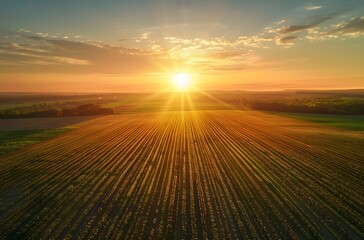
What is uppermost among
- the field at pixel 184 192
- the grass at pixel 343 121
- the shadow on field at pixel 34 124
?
the field at pixel 184 192

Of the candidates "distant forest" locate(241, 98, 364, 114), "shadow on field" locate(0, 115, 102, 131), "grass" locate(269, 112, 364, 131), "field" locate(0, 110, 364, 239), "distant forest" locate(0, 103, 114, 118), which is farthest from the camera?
"distant forest" locate(241, 98, 364, 114)

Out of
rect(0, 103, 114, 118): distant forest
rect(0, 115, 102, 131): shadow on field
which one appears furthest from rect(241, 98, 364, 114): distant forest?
rect(0, 115, 102, 131): shadow on field

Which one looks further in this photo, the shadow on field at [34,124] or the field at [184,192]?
the shadow on field at [34,124]

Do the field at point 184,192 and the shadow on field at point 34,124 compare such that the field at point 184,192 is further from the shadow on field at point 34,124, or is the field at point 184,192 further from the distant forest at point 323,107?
the distant forest at point 323,107

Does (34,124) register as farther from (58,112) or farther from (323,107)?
(323,107)

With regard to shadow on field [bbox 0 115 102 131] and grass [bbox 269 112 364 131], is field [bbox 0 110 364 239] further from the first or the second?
shadow on field [bbox 0 115 102 131]

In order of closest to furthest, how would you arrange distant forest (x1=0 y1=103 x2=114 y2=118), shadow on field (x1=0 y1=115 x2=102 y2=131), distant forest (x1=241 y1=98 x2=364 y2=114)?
shadow on field (x1=0 y1=115 x2=102 y2=131) < distant forest (x1=0 y1=103 x2=114 y2=118) < distant forest (x1=241 y1=98 x2=364 y2=114)

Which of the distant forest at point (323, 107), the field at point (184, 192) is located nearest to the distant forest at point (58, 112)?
the field at point (184, 192)

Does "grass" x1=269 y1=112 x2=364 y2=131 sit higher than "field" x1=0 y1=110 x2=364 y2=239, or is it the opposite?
"field" x1=0 y1=110 x2=364 y2=239

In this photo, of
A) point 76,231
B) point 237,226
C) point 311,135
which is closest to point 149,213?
point 76,231
